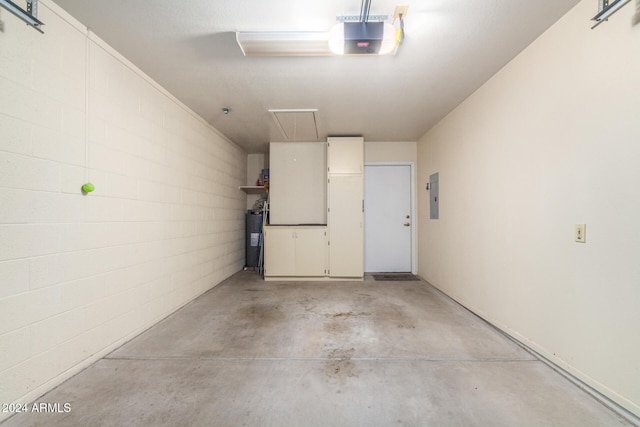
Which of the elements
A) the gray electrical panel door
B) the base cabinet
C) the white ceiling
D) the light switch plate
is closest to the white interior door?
the gray electrical panel door

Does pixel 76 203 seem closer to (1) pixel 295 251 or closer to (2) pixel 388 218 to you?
(1) pixel 295 251

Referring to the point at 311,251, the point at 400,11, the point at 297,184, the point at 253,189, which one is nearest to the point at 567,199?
the point at 400,11

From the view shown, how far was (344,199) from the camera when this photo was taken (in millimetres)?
4516

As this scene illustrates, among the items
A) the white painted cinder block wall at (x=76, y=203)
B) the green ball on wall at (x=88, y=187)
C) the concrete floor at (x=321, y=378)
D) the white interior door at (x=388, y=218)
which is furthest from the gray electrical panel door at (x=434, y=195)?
the green ball on wall at (x=88, y=187)

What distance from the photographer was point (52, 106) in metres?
1.71

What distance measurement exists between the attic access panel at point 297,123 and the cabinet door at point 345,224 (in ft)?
2.81

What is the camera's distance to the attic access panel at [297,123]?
11.5ft

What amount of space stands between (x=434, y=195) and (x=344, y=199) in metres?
1.45

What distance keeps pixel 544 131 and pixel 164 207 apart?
3.60 metres

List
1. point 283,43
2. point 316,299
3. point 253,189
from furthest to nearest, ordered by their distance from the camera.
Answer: point 253,189 → point 316,299 → point 283,43

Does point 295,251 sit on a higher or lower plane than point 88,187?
lower

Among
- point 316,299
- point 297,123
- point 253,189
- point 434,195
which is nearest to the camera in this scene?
point 316,299

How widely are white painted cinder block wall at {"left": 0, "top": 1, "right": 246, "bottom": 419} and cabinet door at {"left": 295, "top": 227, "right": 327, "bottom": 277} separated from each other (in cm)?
192

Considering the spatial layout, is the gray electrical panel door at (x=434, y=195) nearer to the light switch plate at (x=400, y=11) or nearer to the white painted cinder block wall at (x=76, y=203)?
the light switch plate at (x=400, y=11)
